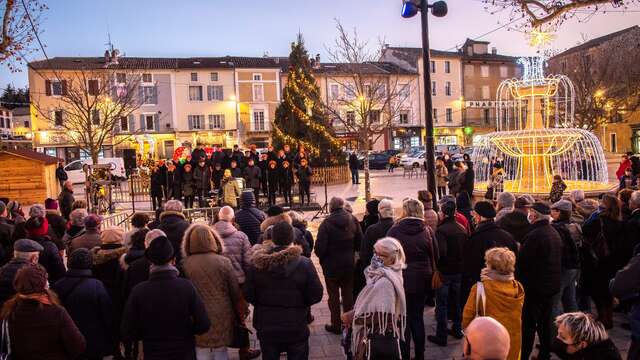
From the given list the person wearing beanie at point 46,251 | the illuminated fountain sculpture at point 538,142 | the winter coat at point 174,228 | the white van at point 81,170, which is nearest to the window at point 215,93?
the white van at point 81,170

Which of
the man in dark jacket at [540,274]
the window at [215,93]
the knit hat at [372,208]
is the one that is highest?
the window at [215,93]

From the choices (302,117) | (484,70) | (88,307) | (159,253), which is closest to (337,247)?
(159,253)

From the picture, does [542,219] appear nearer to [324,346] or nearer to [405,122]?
[324,346]

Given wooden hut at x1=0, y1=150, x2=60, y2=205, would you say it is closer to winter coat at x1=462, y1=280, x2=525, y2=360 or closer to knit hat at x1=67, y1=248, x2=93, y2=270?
knit hat at x1=67, y1=248, x2=93, y2=270

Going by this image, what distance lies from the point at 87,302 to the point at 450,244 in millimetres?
3799

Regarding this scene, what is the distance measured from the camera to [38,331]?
3680 millimetres

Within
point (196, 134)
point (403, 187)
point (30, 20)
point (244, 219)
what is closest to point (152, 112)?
point (196, 134)

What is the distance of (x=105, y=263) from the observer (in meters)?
5.17

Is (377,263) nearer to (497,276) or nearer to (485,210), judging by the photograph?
(497,276)

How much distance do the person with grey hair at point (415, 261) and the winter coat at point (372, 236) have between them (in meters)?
0.36

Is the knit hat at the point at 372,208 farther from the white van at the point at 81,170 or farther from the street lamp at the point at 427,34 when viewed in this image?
the white van at the point at 81,170

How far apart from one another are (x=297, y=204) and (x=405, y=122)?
4108 centimetres

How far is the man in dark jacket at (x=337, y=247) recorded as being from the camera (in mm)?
6047

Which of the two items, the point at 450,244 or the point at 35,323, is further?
the point at 450,244
